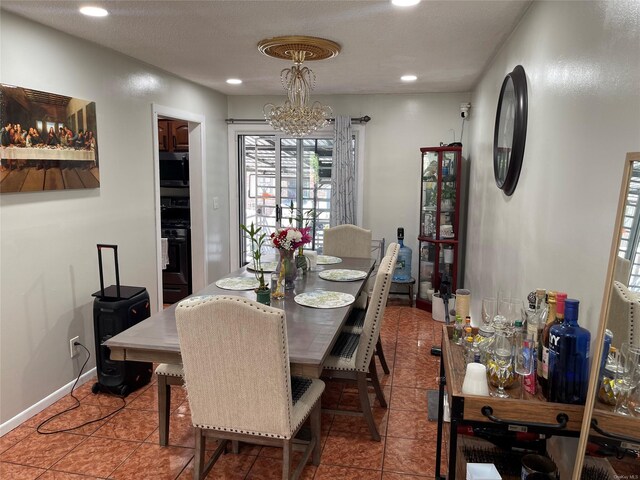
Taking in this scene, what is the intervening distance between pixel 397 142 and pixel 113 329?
367 centimetres

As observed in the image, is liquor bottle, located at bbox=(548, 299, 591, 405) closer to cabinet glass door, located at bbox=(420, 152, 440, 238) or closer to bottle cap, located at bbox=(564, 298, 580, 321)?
bottle cap, located at bbox=(564, 298, 580, 321)

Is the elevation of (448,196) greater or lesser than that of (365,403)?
greater

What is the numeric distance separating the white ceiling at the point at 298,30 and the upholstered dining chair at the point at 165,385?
6.33 ft

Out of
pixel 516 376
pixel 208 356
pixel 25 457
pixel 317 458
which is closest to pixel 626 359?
pixel 516 376

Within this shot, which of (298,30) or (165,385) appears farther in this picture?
(298,30)

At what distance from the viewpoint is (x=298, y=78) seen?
3791mm

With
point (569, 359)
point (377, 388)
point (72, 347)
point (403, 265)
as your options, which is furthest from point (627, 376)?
point (403, 265)

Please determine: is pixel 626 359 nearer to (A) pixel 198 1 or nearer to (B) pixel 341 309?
(B) pixel 341 309

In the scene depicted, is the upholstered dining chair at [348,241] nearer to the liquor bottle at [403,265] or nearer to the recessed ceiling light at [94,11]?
the liquor bottle at [403,265]

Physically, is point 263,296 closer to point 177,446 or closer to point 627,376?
point 177,446

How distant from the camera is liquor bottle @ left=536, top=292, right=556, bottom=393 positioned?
1488mm

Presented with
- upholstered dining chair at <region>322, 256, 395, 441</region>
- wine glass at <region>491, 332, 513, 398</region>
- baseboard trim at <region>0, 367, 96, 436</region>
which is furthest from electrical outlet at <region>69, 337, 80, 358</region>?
wine glass at <region>491, 332, 513, 398</region>

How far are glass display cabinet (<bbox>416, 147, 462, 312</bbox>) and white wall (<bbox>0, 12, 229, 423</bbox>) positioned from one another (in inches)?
107

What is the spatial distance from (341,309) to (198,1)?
1.80 m
